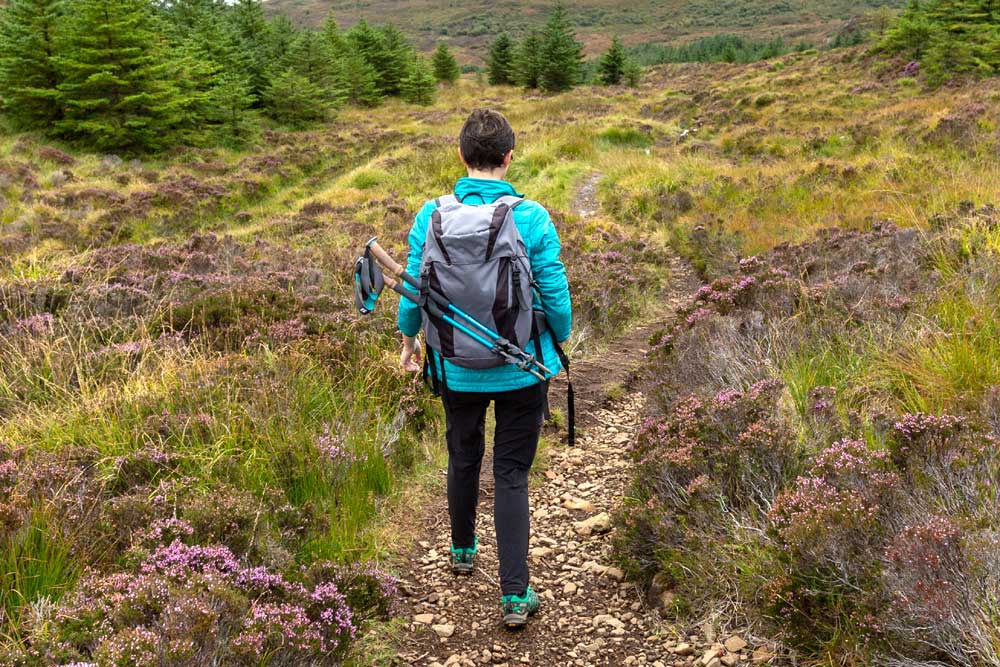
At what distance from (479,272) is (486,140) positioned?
0.62 meters

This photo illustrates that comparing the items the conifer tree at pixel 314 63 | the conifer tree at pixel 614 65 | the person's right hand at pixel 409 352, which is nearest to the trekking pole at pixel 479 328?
the person's right hand at pixel 409 352

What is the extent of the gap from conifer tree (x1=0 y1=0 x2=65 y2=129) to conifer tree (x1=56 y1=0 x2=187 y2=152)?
2.11ft

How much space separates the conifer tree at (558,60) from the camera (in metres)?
43.1

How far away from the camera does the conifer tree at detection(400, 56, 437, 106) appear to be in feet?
137

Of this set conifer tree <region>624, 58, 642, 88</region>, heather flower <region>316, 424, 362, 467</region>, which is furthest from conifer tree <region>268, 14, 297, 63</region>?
heather flower <region>316, 424, 362, 467</region>

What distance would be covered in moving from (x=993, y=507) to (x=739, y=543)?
1.01 meters

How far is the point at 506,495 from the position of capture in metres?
3.38

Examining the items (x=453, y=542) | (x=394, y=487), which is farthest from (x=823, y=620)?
(x=394, y=487)

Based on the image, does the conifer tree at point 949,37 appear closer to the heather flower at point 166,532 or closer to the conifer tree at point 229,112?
the conifer tree at point 229,112

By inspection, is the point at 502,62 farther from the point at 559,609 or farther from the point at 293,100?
the point at 559,609

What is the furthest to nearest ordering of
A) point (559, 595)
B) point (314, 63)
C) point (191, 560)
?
1. point (314, 63)
2. point (559, 595)
3. point (191, 560)

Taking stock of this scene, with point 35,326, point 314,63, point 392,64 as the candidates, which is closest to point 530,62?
point 392,64

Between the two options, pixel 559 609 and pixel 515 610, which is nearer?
pixel 515 610

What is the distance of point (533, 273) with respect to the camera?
317cm
